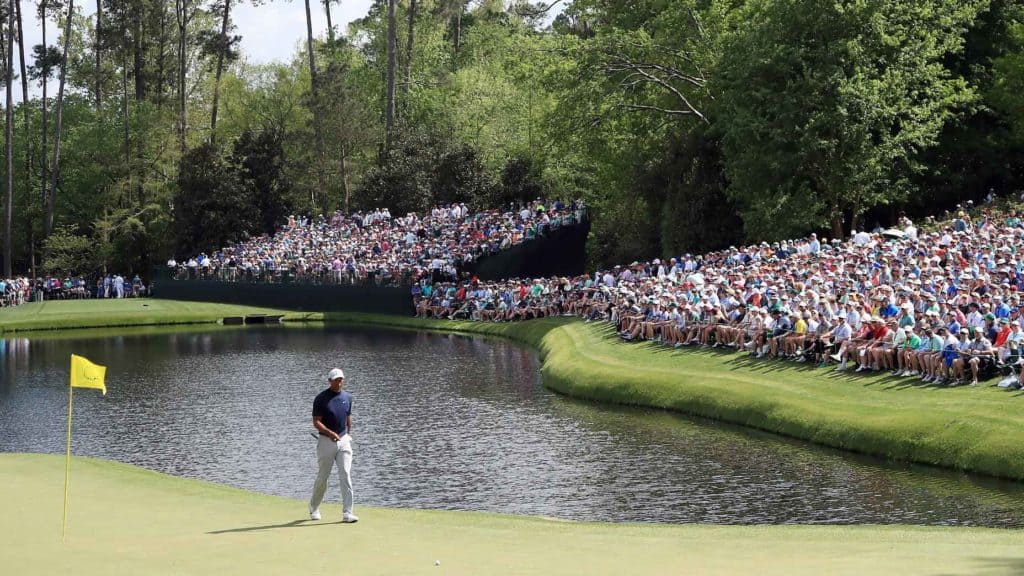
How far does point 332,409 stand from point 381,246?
59.2 meters

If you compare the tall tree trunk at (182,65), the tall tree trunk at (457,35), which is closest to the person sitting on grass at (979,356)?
the tall tree trunk at (182,65)

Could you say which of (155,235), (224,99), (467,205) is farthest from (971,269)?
(224,99)

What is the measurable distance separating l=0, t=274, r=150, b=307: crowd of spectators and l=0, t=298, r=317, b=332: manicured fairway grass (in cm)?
509

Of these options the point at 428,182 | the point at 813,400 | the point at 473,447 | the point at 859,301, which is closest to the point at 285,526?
the point at 473,447

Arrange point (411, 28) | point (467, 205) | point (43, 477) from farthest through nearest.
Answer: point (411, 28) → point (467, 205) → point (43, 477)

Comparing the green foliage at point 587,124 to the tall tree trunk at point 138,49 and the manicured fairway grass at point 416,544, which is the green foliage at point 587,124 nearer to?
the tall tree trunk at point 138,49

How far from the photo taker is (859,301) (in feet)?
116

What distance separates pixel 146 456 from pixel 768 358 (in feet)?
56.1

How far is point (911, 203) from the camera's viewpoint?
5894 cm

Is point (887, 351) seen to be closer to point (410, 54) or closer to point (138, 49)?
point (410, 54)

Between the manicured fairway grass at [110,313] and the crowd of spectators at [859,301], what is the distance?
29561 millimetres

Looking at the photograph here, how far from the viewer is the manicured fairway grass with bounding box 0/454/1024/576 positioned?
53.5 feet

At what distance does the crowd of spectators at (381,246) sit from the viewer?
72.3 metres

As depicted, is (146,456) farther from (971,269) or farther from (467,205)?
(467,205)
